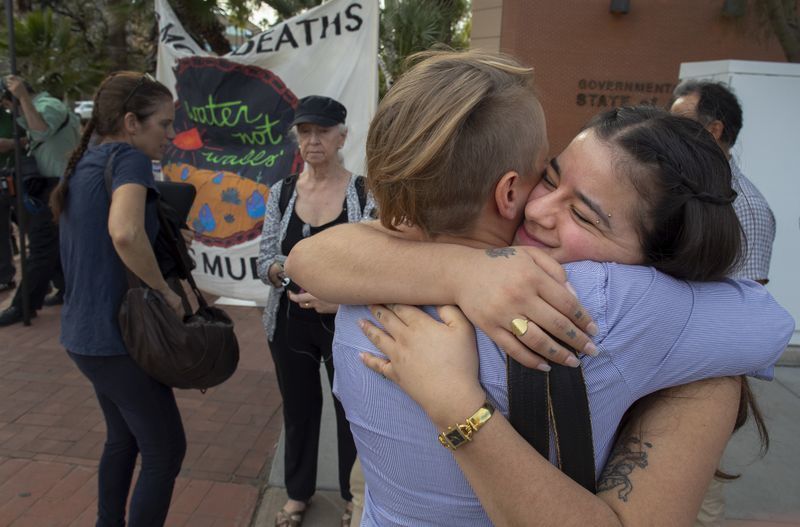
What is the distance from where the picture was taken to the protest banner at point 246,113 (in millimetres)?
4789

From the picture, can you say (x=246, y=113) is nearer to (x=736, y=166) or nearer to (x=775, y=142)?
(x=736, y=166)

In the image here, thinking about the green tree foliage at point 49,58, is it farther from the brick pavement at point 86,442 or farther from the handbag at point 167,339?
the handbag at point 167,339

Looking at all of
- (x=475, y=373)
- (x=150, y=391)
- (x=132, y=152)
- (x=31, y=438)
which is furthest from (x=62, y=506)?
(x=475, y=373)

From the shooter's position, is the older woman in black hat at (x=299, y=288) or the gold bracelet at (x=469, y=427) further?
the older woman in black hat at (x=299, y=288)

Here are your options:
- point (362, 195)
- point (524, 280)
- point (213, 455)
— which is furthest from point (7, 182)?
point (524, 280)

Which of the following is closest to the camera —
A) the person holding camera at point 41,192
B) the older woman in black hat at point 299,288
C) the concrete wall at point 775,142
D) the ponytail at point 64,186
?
the ponytail at point 64,186

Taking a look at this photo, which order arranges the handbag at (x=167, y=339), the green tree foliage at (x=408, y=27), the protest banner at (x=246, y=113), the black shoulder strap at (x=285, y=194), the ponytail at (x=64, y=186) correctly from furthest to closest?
the green tree foliage at (x=408, y=27) < the protest banner at (x=246, y=113) < the black shoulder strap at (x=285, y=194) < the ponytail at (x=64, y=186) < the handbag at (x=167, y=339)

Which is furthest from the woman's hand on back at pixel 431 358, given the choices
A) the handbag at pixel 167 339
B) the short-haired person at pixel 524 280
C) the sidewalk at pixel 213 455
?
the sidewalk at pixel 213 455

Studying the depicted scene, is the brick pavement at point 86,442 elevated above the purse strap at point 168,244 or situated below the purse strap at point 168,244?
below

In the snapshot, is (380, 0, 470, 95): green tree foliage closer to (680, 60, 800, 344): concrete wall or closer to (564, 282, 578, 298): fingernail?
(680, 60, 800, 344): concrete wall

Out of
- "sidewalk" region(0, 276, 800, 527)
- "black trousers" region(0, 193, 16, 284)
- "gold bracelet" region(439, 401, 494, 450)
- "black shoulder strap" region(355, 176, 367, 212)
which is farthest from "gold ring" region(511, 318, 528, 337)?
"black trousers" region(0, 193, 16, 284)

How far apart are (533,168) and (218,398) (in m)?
3.71

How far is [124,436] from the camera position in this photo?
236 cm

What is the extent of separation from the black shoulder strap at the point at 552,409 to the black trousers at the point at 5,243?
6976mm
